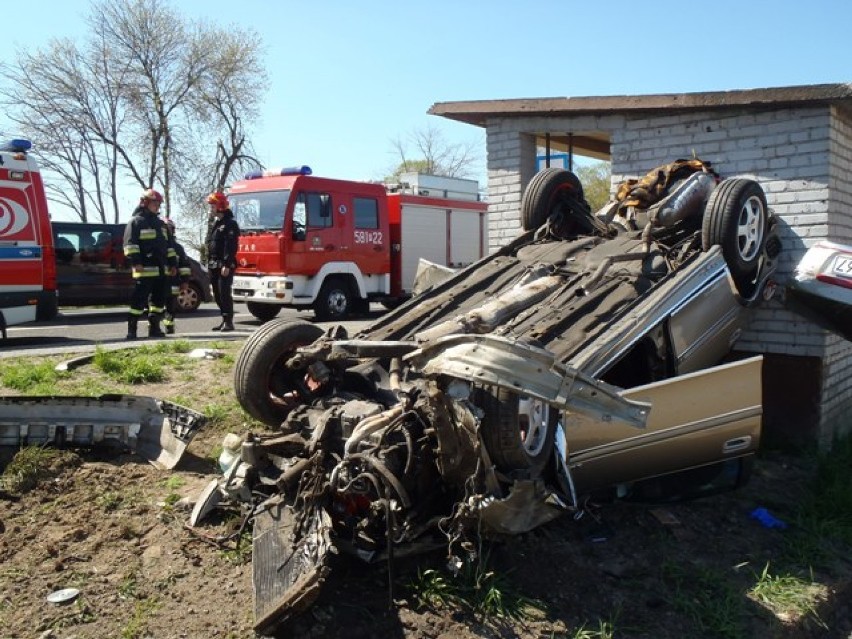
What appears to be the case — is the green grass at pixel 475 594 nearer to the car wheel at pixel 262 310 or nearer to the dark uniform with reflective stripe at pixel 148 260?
the dark uniform with reflective stripe at pixel 148 260

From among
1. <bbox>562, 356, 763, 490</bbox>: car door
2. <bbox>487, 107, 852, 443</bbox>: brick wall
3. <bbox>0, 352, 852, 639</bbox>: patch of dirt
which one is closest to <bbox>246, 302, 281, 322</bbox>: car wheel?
<bbox>487, 107, 852, 443</bbox>: brick wall

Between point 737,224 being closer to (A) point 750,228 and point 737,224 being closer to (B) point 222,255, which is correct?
(A) point 750,228

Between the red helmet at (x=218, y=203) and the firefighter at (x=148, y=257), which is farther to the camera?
the red helmet at (x=218, y=203)

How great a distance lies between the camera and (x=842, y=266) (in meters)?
4.95

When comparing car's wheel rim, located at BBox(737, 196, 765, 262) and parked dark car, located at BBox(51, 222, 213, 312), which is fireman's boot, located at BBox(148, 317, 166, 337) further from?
car's wheel rim, located at BBox(737, 196, 765, 262)

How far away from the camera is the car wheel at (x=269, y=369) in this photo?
4.55 m

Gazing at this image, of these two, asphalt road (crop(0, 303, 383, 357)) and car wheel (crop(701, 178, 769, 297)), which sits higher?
car wheel (crop(701, 178, 769, 297))

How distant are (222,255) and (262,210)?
11.0 feet

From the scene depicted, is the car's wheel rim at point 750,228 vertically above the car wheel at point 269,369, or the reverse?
the car's wheel rim at point 750,228

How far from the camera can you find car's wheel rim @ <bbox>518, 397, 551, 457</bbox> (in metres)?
3.52

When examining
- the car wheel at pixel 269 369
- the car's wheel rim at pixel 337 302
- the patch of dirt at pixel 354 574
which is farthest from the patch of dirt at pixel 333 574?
the car's wheel rim at pixel 337 302

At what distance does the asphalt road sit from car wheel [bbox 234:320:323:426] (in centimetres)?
155

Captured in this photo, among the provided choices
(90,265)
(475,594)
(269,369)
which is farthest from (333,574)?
(90,265)

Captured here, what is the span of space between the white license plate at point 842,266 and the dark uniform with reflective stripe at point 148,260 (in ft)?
22.7
